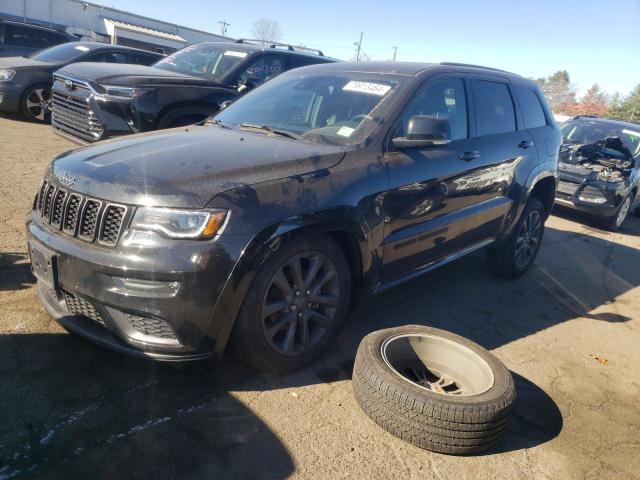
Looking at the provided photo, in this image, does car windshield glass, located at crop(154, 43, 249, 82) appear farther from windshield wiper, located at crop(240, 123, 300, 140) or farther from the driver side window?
the driver side window

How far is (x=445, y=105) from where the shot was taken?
378 cm

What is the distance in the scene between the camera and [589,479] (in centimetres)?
245

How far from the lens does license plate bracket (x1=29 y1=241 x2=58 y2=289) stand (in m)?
2.51

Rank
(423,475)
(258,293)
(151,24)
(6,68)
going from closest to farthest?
1. (423,475)
2. (258,293)
3. (6,68)
4. (151,24)

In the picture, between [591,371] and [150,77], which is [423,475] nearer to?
[591,371]

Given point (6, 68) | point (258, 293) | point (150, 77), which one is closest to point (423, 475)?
point (258, 293)

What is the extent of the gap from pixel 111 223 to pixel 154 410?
A: 949mm

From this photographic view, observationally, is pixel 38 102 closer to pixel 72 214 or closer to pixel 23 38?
pixel 23 38

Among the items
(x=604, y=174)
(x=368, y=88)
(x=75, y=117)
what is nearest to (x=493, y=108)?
(x=368, y=88)

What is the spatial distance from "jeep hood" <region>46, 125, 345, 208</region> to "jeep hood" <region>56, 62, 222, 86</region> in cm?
320

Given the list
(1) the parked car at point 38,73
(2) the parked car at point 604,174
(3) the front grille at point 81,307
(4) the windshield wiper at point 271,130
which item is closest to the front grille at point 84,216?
Answer: (3) the front grille at point 81,307

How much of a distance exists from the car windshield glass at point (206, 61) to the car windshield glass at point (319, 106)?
11.0ft

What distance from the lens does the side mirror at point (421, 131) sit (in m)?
3.17

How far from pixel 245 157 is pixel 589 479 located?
241cm
